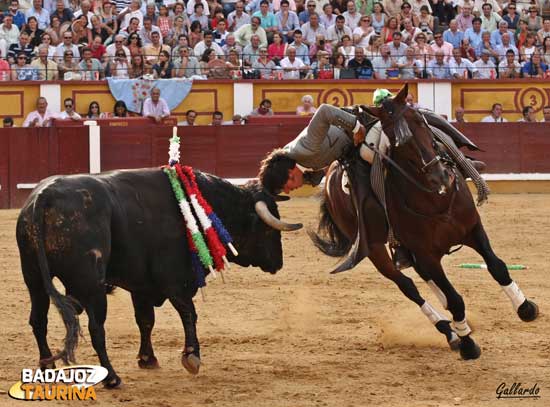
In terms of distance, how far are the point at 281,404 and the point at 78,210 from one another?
1447 millimetres

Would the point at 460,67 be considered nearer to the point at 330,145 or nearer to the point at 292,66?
the point at 292,66

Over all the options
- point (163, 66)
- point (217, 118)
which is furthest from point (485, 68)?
point (163, 66)

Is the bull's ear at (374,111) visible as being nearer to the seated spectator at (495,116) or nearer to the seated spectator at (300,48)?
the seated spectator at (300,48)

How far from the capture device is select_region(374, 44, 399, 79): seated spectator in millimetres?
17906

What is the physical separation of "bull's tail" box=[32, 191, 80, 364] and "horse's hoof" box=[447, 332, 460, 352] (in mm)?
2416

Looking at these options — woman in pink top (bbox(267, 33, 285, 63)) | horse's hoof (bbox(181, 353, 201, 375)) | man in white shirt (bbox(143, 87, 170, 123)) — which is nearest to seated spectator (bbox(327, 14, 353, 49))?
woman in pink top (bbox(267, 33, 285, 63))

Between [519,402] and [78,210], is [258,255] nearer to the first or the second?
[78,210]

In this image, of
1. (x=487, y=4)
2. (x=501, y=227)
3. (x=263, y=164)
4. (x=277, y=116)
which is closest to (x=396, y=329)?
(x=263, y=164)

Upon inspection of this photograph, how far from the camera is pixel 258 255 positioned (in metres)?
7.00

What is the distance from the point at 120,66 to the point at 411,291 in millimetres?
10440

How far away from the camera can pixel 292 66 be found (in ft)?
58.2

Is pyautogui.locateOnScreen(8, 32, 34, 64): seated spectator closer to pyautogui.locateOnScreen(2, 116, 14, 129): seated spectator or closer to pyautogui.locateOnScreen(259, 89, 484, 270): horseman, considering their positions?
pyautogui.locateOnScreen(2, 116, 14, 129): seated spectator

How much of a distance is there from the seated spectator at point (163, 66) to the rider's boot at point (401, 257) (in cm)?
1002

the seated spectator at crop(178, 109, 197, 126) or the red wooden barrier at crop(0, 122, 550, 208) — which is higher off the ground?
the seated spectator at crop(178, 109, 197, 126)
